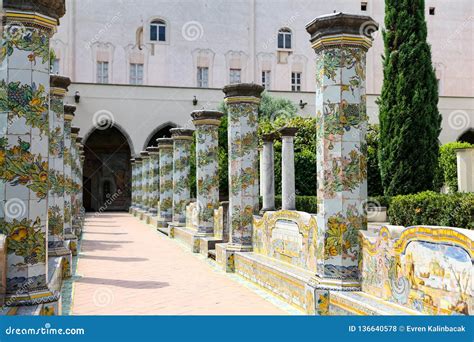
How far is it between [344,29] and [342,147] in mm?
1420

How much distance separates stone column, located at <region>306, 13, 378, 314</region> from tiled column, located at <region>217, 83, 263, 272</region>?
4.25 m

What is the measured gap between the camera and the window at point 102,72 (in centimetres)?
3428

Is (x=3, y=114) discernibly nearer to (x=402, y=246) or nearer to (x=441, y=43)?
(x=402, y=246)

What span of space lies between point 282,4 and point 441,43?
11004 mm

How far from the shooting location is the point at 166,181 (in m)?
21.7

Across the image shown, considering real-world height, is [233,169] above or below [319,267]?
above

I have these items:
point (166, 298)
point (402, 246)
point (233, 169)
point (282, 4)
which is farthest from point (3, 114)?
point (282, 4)

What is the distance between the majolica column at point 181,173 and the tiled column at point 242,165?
7.40 m

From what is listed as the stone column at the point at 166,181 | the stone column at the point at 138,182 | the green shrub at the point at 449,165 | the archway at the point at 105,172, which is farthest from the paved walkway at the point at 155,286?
the archway at the point at 105,172

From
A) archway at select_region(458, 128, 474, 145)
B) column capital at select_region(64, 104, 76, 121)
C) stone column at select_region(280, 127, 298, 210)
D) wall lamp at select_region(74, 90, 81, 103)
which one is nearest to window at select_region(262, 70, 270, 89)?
wall lamp at select_region(74, 90, 81, 103)

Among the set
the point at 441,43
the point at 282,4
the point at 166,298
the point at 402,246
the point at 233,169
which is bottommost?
the point at 166,298

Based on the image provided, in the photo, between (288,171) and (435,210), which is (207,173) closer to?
(288,171)

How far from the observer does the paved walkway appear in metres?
7.64

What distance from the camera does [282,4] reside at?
37.2 meters
